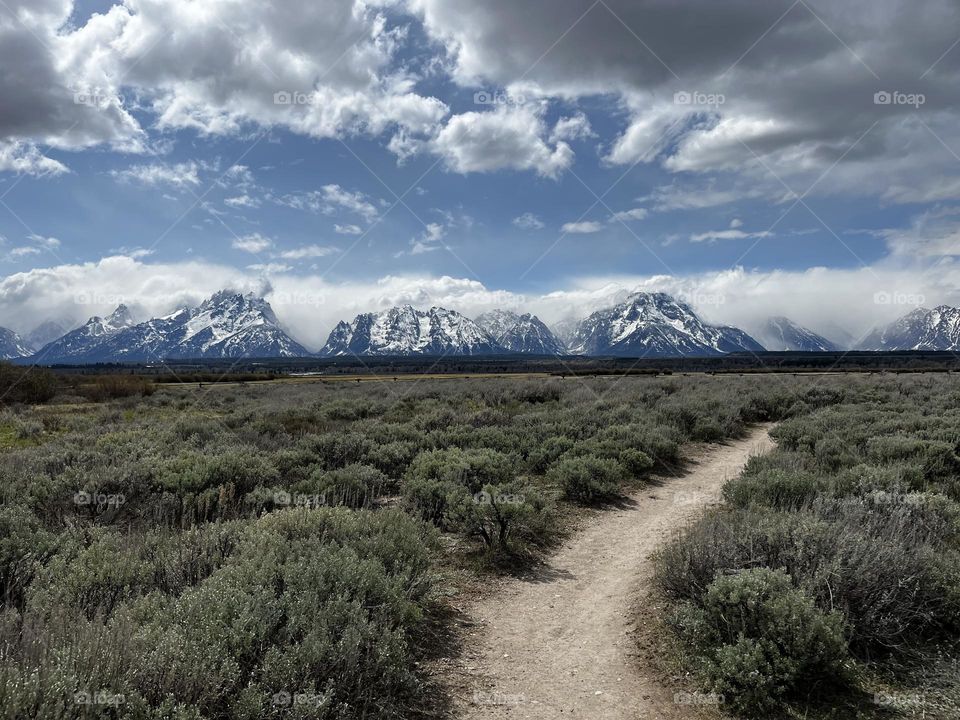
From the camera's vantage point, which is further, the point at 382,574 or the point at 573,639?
the point at 573,639

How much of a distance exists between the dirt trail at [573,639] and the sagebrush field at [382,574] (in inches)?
16.7

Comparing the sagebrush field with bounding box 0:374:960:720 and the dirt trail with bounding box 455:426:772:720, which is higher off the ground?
the sagebrush field with bounding box 0:374:960:720

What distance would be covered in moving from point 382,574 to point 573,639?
2.22m

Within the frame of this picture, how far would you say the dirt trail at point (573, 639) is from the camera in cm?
448

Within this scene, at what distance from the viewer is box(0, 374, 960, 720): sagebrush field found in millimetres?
3607

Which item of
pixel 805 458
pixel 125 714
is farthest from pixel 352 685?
pixel 805 458

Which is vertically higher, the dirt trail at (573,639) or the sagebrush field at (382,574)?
the sagebrush field at (382,574)

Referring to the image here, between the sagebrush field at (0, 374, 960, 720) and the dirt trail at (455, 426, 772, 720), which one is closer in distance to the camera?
the sagebrush field at (0, 374, 960, 720)

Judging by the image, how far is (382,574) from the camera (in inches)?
208

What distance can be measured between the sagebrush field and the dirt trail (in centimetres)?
42

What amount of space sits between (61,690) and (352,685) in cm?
185

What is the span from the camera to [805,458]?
1118cm

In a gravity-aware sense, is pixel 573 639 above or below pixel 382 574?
below

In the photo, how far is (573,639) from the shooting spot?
18.3 ft
